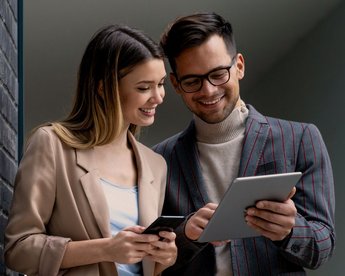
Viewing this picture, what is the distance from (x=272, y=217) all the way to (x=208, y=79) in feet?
1.75

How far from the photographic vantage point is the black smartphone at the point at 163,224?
161cm

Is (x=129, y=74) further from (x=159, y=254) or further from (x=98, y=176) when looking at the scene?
(x=159, y=254)

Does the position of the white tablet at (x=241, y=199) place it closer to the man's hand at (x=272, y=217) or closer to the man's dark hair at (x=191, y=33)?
the man's hand at (x=272, y=217)

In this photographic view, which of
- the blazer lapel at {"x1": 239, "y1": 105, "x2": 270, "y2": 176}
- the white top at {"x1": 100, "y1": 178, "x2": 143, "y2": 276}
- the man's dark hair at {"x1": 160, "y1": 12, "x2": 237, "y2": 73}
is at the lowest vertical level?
the white top at {"x1": 100, "y1": 178, "x2": 143, "y2": 276}

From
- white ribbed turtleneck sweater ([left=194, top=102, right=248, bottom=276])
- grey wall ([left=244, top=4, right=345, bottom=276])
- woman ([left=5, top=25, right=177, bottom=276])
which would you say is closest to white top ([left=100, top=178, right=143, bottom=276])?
woman ([left=5, top=25, right=177, bottom=276])

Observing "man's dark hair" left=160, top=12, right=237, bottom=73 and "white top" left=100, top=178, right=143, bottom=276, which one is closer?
"white top" left=100, top=178, right=143, bottom=276

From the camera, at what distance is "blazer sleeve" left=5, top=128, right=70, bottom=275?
5.54 feet

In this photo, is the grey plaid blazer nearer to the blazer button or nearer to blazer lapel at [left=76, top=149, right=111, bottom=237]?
the blazer button

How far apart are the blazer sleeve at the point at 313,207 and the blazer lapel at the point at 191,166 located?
263 millimetres

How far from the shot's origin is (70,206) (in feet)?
5.74

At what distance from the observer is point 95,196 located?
Answer: 177 cm

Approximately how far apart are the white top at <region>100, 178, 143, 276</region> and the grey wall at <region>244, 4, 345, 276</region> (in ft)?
11.9

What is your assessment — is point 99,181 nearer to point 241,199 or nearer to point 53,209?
point 53,209

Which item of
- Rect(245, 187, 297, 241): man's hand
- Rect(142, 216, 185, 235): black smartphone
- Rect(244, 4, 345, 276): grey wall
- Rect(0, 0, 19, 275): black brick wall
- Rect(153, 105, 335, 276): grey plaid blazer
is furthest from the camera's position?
Rect(244, 4, 345, 276): grey wall
